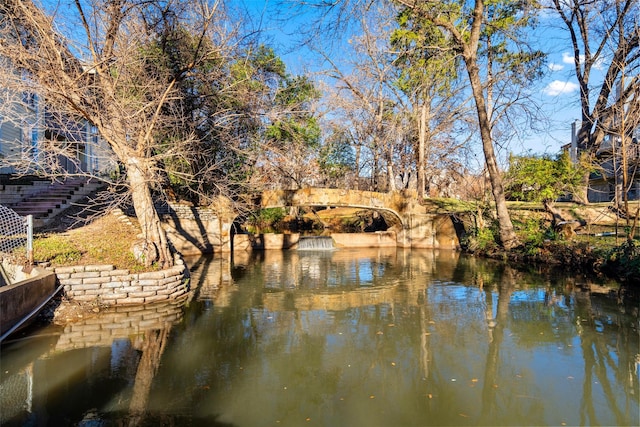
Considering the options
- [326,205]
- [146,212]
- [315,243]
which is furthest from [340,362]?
[315,243]

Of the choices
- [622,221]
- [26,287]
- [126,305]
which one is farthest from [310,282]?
[622,221]

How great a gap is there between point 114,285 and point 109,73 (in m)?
4.98

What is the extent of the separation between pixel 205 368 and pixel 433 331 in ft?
12.8

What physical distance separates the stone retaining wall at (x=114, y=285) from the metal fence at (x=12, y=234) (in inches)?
42.1

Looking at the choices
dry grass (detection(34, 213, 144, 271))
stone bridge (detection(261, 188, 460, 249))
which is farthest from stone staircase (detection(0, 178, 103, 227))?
stone bridge (detection(261, 188, 460, 249))

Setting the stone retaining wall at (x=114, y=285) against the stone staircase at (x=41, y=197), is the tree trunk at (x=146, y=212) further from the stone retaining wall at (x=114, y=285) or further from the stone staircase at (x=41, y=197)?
the stone staircase at (x=41, y=197)

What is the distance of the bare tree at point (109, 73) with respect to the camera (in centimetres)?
Result: 830

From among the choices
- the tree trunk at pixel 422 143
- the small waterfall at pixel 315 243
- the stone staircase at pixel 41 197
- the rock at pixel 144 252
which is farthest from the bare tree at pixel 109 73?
the tree trunk at pixel 422 143

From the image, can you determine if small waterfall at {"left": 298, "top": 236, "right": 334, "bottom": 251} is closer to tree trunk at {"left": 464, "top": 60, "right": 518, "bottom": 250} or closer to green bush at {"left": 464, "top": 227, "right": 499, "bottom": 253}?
green bush at {"left": 464, "top": 227, "right": 499, "bottom": 253}

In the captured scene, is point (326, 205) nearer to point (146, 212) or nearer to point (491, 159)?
point (491, 159)

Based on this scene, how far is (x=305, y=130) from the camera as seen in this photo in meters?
19.8

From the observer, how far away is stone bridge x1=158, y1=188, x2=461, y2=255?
18.8 m

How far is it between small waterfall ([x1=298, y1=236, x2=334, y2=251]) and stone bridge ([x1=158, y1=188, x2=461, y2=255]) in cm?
59

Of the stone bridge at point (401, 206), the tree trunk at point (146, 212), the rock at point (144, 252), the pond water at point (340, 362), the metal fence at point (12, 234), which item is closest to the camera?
the pond water at point (340, 362)
